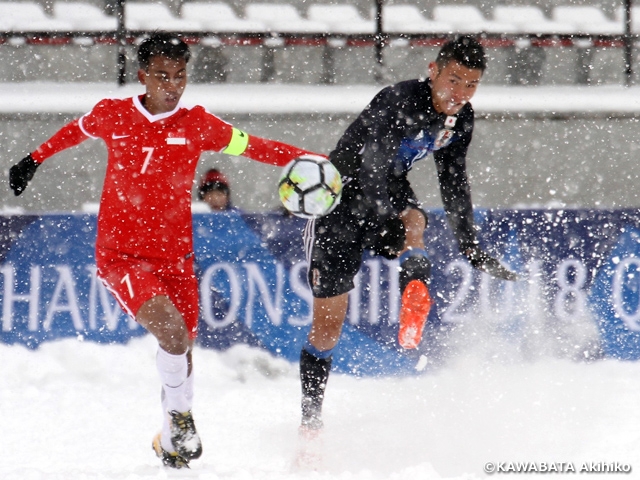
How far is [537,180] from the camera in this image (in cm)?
849

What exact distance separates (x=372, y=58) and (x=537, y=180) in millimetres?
2072

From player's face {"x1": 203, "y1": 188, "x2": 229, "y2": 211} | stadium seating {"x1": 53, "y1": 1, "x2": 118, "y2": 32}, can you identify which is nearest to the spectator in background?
player's face {"x1": 203, "y1": 188, "x2": 229, "y2": 211}

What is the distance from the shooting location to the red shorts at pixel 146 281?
3697mm

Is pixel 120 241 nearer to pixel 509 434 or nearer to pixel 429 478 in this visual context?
pixel 429 478

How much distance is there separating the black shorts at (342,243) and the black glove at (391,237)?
0.02 meters

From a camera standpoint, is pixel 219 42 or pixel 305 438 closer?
pixel 305 438

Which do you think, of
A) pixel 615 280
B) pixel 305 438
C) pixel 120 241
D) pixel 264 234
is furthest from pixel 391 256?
pixel 615 280

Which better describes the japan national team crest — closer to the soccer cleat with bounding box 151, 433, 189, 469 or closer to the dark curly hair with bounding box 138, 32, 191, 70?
the dark curly hair with bounding box 138, 32, 191, 70

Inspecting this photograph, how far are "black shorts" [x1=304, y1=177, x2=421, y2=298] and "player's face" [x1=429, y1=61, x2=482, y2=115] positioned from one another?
0.61 metres

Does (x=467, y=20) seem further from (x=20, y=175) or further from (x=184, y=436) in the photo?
(x=184, y=436)

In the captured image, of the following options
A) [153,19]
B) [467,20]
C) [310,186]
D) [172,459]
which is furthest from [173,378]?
[467,20]

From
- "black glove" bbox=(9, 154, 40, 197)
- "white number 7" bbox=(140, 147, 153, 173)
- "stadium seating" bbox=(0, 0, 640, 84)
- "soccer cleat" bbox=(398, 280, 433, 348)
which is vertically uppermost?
"stadium seating" bbox=(0, 0, 640, 84)

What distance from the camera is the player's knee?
4.09 m

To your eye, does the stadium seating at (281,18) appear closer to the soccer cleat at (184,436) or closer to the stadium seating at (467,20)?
the stadium seating at (467,20)
